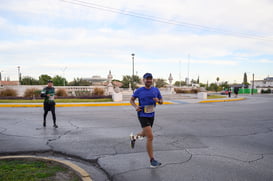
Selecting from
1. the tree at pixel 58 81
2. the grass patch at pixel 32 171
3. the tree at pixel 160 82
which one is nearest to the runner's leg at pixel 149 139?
the grass patch at pixel 32 171

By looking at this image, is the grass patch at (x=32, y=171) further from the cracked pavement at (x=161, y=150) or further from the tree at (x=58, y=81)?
the tree at (x=58, y=81)

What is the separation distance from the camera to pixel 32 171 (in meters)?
3.23

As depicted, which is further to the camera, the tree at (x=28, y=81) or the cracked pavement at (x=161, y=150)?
the tree at (x=28, y=81)

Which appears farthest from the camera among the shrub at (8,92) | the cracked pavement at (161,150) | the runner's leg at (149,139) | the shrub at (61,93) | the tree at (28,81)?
the tree at (28,81)

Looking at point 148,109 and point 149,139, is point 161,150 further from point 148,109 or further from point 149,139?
point 148,109

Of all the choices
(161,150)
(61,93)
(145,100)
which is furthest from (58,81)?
(145,100)

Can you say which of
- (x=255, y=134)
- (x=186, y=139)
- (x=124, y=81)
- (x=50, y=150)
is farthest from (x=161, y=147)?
(x=124, y=81)

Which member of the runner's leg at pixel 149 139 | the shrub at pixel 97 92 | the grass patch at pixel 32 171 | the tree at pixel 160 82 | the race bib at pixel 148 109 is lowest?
the grass patch at pixel 32 171

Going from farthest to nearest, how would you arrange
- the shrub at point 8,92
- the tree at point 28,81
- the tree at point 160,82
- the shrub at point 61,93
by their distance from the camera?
the tree at point 160,82 < the tree at point 28,81 < the shrub at point 61,93 < the shrub at point 8,92

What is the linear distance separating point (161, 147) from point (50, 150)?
278 centimetres

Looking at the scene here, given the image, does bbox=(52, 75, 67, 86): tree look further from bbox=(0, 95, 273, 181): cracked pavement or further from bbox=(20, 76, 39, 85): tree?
bbox=(0, 95, 273, 181): cracked pavement

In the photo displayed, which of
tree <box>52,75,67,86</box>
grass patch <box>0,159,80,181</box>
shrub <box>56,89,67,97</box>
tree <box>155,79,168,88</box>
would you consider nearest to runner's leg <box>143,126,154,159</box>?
grass patch <box>0,159,80,181</box>

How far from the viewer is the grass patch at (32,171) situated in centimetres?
300

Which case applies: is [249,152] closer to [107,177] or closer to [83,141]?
[107,177]
